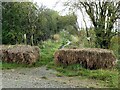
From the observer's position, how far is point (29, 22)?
35.2ft

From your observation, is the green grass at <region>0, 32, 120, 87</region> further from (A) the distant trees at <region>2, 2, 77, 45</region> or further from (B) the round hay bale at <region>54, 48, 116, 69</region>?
(A) the distant trees at <region>2, 2, 77, 45</region>

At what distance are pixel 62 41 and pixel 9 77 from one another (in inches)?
230

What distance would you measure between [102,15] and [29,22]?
3287mm

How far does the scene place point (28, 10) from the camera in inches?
412

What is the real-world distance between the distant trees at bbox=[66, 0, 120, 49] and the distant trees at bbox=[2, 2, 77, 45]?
1052 mm

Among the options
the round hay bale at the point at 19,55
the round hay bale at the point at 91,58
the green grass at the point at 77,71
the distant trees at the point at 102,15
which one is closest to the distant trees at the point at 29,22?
the distant trees at the point at 102,15

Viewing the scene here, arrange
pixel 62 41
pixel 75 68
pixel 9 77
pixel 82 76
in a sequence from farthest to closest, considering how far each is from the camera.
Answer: pixel 62 41 → pixel 75 68 → pixel 82 76 → pixel 9 77

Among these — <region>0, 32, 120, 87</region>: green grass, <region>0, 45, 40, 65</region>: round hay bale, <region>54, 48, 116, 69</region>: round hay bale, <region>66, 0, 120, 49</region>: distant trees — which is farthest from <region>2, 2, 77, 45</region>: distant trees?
<region>54, 48, 116, 69</region>: round hay bale

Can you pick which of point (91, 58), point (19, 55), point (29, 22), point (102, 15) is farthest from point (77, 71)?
point (29, 22)

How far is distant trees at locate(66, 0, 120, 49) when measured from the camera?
9.12m

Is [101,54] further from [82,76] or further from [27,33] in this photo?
[27,33]

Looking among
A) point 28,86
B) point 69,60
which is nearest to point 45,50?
point 69,60

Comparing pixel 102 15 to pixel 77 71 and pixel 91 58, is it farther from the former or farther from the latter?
pixel 77 71

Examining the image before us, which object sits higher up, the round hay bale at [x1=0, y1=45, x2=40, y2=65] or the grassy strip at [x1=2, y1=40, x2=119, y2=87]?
the round hay bale at [x1=0, y1=45, x2=40, y2=65]
